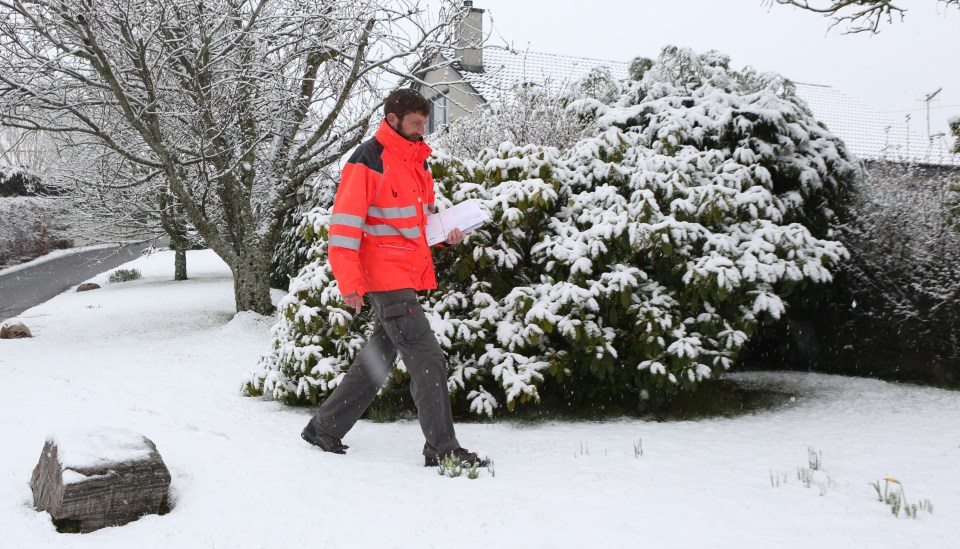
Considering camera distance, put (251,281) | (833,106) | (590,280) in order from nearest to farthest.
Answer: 1. (590,280)
2. (251,281)
3. (833,106)

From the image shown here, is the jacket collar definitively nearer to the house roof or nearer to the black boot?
the black boot

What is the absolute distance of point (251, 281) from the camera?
912cm

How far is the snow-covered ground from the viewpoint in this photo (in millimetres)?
2805

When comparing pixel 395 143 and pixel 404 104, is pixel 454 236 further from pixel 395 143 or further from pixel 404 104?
pixel 404 104

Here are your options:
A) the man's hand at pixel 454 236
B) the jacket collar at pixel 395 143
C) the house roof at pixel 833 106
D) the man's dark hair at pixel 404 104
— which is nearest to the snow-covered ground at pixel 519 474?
the man's hand at pixel 454 236

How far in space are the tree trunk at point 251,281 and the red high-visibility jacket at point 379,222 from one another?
5.87 metres

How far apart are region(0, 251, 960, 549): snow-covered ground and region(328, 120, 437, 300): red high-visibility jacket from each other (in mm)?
963

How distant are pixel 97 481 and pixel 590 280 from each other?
9.64 ft

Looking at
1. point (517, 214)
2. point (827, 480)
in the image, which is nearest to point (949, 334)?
point (827, 480)

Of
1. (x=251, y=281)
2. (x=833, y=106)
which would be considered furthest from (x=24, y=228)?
(x=833, y=106)

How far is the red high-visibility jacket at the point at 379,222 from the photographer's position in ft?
11.3

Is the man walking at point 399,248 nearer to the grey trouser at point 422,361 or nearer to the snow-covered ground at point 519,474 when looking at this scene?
the grey trouser at point 422,361

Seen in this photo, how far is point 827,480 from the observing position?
10.9ft

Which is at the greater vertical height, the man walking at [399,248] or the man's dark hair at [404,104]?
the man's dark hair at [404,104]
